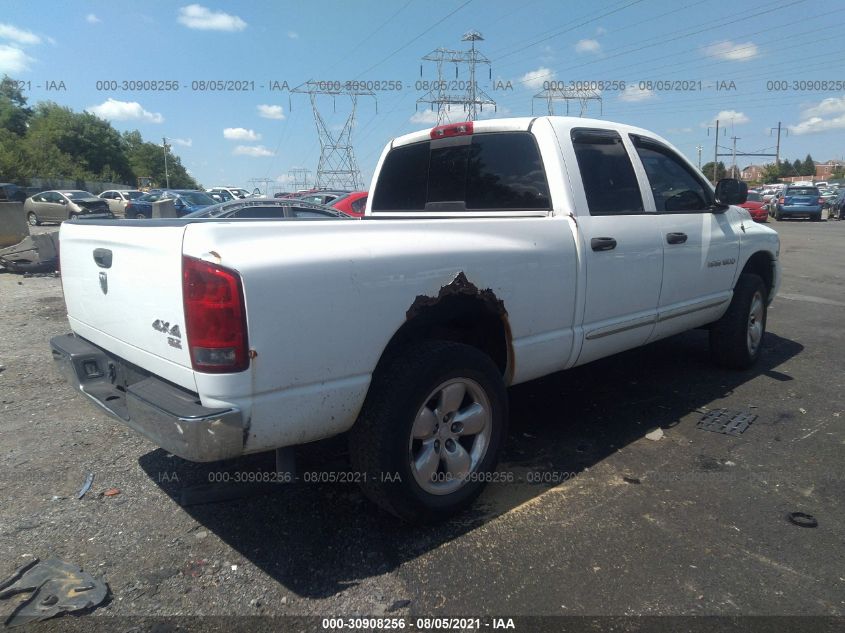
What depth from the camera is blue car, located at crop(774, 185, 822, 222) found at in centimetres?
3089

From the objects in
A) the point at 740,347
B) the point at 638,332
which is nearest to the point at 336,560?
the point at 638,332

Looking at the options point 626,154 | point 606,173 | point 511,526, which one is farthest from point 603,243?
point 511,526

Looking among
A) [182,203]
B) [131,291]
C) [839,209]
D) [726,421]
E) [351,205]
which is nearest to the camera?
[131,291]

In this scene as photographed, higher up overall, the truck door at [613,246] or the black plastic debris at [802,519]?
the truck door at [613,246]

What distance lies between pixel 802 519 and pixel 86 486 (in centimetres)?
382

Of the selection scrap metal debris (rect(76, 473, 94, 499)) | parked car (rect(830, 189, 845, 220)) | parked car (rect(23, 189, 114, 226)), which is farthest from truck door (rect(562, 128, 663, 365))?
parked car (rect(830, 189, 845, 220))

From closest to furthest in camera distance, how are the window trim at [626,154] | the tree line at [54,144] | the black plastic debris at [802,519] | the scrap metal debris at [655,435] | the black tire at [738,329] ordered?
1. the black plastic debris at [802,519]
2. the window trim at [626,154]
3. the scrap metal debris at [655,435]
4. the black tire at [738,329]
5. the tree line at [54,144]

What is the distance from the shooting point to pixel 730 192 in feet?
15.5

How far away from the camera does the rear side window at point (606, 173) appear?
3767 mm

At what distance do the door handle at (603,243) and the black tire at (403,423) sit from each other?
1075mm

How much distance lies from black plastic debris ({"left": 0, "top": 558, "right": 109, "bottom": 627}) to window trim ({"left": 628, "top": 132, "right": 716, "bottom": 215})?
154 inches

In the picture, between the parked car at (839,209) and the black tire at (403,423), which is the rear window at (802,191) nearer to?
the parked car at (839,209)

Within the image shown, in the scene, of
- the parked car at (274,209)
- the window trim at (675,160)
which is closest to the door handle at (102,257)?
the window trim at (675,160)

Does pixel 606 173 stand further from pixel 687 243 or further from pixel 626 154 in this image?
pixel 687 243
